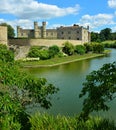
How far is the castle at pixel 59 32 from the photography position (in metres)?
75.7

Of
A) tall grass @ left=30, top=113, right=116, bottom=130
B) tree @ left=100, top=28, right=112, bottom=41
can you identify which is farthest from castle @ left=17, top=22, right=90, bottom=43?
tall grass @ left=30, top=113, right=116, bottom=130

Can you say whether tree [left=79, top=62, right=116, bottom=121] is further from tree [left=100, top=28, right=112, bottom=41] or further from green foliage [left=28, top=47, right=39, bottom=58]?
tree [left=100, top=28, right=112, bottom=41]

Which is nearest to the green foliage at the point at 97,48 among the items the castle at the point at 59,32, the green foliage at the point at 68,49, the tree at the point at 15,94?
the castle at the point at 59,32

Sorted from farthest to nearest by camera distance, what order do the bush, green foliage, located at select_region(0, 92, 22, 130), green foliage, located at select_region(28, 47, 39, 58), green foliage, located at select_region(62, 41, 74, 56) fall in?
green foliage, located at select_region(62, 41, 74, 56) → green foliage, located at select_region(28, 47, 39, 58) → the bush → green foliage, located at select_region(0, 92, 22, 130)

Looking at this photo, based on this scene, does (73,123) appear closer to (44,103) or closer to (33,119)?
(33,119)

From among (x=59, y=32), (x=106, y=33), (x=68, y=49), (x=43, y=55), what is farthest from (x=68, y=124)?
(x=106, y=33)

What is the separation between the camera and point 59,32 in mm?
80750

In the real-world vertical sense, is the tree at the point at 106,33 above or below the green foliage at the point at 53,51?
above

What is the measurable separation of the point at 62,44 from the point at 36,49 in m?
13.0

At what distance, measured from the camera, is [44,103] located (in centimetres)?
764

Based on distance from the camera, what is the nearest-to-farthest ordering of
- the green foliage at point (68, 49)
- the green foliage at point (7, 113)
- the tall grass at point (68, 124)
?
the green foliage at point (7, 113) < the tall grass at point (68, 124) < the green foliage at point (68, 49)

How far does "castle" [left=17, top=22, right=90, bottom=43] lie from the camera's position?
75.7m

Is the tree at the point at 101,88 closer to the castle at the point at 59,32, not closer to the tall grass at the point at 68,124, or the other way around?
the tall grass at the point at 68,124

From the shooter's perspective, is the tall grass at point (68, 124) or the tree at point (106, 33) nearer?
the tall grass at point (68, 124)
